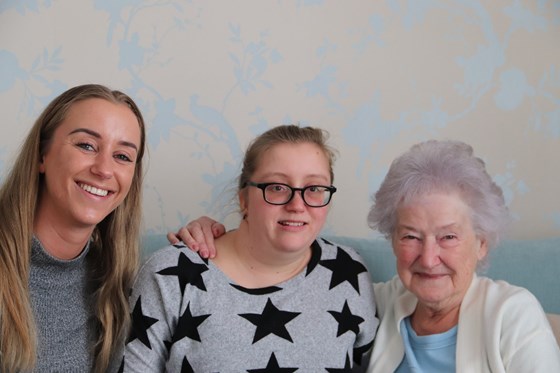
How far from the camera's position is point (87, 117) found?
1777 mm

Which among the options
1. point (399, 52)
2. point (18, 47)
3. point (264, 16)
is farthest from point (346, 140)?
point (18, 47)

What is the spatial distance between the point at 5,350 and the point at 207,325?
507mm

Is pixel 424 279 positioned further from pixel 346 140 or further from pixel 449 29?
pixel 449 29

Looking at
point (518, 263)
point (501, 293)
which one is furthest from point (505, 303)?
point (518, 263)

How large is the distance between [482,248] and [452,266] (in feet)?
0.43

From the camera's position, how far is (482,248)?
6.02ft

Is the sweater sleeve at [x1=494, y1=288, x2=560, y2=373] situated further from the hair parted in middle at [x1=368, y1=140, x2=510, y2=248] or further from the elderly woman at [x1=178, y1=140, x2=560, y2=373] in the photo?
the hair parted in middle at [x1=368, y1=140, x2=510, y2=248]

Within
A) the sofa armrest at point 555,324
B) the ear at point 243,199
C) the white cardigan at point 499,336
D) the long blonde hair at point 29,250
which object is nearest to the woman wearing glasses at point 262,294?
the ear at point 243,199

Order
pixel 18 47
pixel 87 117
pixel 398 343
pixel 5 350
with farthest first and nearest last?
pixel 18 47 < pixel 398 343 < pixel 87 117 < pixel 5 350

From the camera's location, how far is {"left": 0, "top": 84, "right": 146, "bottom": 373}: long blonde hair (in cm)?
166

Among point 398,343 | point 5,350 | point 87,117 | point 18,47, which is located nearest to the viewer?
point 5,350

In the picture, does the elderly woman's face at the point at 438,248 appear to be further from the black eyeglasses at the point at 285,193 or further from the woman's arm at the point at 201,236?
the woman's arm at the point at 201,236

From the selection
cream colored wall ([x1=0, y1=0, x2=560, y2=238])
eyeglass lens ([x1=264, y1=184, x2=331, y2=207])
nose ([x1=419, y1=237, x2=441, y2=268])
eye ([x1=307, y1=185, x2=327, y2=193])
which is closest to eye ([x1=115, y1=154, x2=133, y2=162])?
eyeglass lens ([x1=264, y1=184, x2=331, y2=207])

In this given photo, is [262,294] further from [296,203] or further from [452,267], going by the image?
[452,267]
